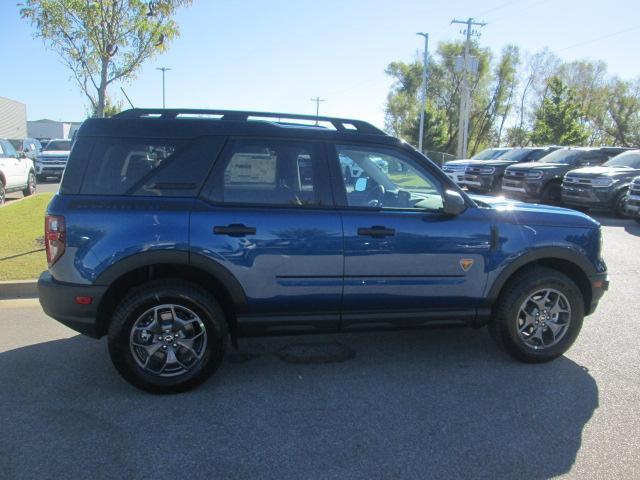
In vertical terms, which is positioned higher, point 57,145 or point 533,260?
point 57,145

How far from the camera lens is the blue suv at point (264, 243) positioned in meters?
3.56

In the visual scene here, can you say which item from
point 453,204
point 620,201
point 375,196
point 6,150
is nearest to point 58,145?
point 6,150

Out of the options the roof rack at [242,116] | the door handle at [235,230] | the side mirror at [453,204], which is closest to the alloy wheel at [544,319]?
the side mirror at [453,204]

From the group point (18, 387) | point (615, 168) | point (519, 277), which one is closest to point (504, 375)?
point (519, 277)

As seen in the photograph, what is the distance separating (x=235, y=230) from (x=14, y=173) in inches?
518

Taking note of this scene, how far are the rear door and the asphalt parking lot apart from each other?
60 cm

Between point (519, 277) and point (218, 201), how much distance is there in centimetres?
246

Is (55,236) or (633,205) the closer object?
(55,236)

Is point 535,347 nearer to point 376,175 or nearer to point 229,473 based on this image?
point 376,175

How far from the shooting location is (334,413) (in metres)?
3.46

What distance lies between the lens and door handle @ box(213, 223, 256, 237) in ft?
11.8

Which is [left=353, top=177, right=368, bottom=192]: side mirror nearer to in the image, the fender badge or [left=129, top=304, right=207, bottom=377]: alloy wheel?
the fender badge

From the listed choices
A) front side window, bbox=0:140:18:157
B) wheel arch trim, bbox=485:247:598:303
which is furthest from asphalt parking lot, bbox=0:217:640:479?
front side window, bbox=0:140:18:157

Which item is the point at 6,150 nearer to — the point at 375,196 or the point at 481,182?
the point at 375,196
